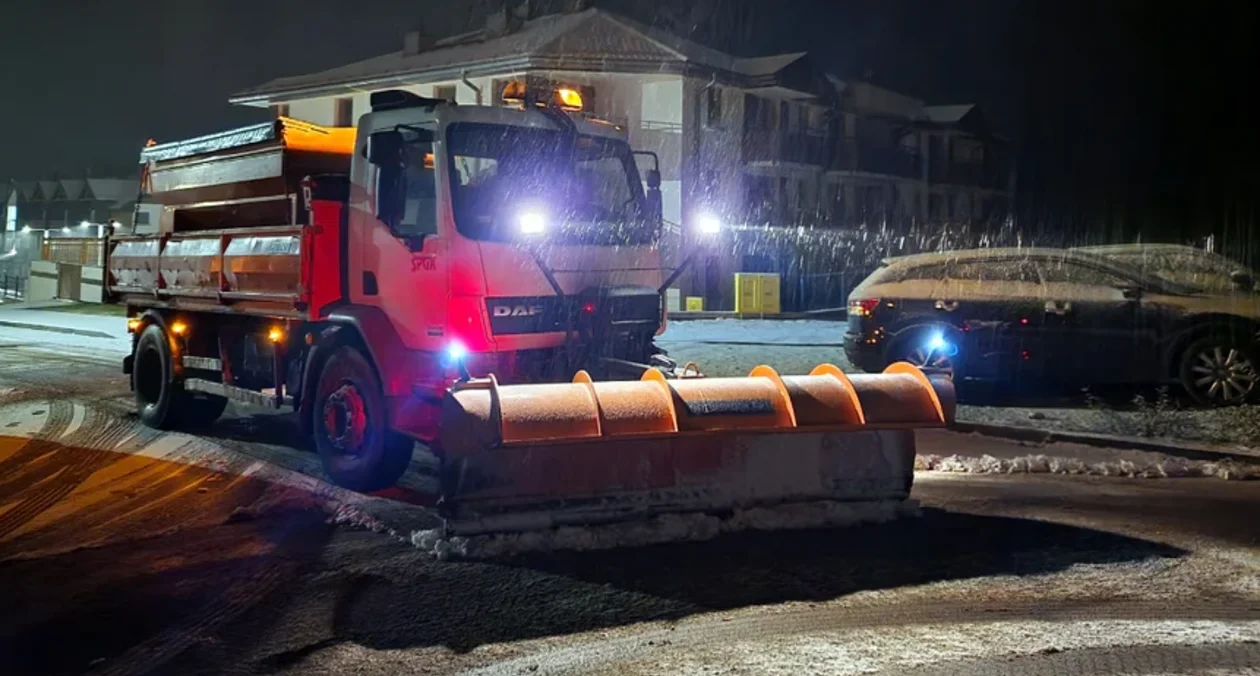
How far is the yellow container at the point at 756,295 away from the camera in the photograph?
2911 centimetres

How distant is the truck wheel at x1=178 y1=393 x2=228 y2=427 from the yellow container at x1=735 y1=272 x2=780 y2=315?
19064 millimetres

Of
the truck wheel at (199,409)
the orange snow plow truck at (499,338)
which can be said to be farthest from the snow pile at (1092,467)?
the truck wheel at (199,409)

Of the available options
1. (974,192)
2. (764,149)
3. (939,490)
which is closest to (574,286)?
(939,490)

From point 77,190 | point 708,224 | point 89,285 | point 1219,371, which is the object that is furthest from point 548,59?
point 77,190

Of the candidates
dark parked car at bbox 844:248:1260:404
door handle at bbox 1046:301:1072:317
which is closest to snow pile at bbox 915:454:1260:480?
dark parked car at bbox 844:248:1260:404

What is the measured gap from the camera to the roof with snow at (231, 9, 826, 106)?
31.4 metres

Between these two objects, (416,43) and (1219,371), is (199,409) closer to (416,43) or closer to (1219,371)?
(1219,371)

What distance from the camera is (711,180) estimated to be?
1340 inches

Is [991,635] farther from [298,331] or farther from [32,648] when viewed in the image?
[298,331]

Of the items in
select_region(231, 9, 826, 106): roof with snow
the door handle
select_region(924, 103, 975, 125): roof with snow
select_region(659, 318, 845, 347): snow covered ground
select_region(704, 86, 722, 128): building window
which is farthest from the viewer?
select_region(924, 103, 975, 125): roof with snow

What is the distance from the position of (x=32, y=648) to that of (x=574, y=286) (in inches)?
159

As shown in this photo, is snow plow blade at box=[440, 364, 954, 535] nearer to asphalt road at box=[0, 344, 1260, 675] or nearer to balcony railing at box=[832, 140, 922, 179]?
asphalt road at box=[0, 344, 1260, 675]

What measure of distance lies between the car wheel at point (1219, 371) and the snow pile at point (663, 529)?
20.5ft

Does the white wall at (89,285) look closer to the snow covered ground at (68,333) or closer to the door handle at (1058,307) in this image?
the snow covered ground at (68,333)
